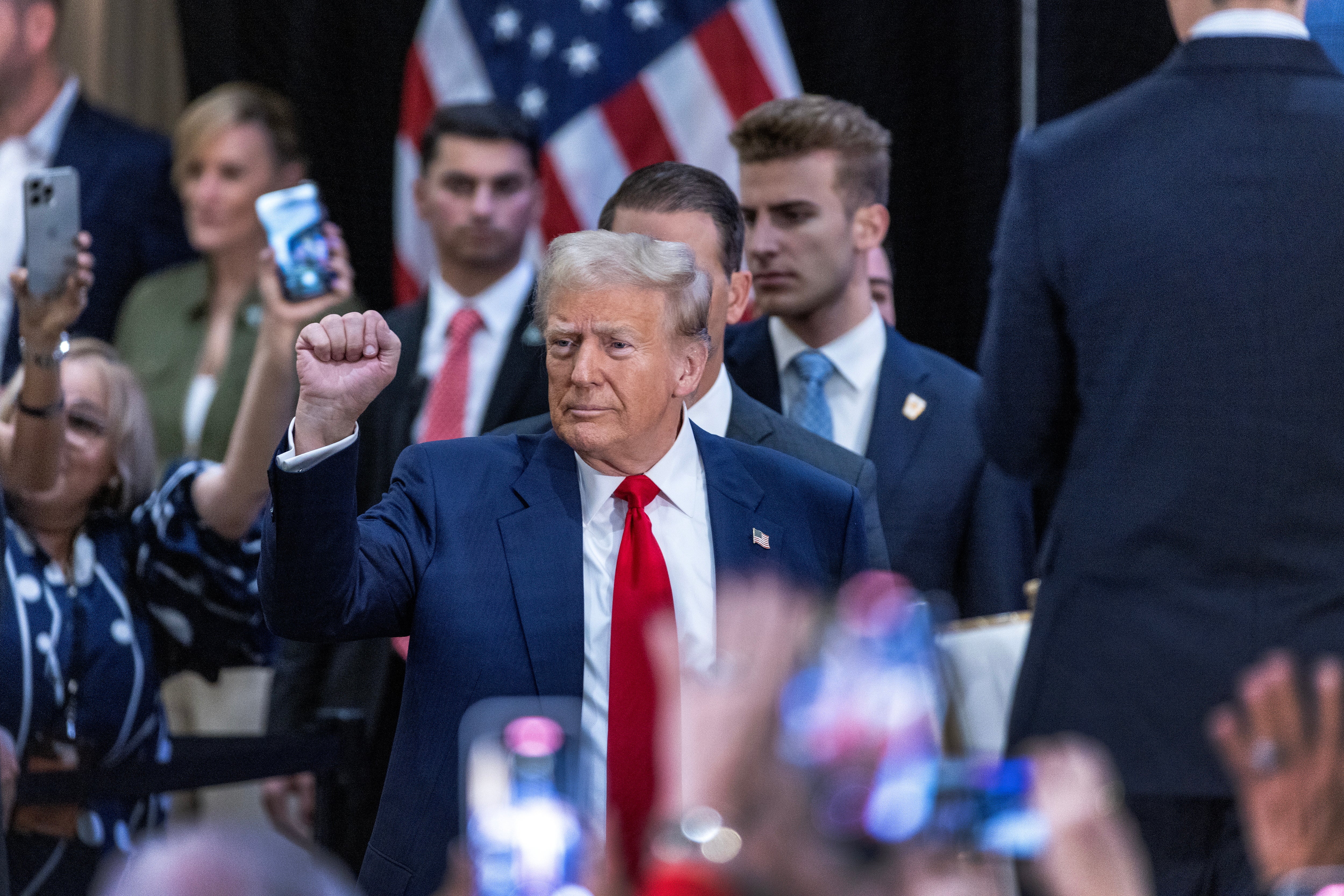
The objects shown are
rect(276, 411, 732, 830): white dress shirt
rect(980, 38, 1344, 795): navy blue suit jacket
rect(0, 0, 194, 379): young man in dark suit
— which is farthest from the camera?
rect(0, 0, 194, 379): young man in dark suit

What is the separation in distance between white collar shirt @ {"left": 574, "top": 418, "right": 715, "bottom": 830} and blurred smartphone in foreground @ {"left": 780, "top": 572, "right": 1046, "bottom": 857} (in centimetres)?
97

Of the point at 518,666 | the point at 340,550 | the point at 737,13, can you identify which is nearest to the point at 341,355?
the point at 340,550

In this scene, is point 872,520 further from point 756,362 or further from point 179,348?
point 179,348

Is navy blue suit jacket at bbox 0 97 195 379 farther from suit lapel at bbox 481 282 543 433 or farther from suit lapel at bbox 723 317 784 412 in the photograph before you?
suit lapel at bbox 723 317 784 412

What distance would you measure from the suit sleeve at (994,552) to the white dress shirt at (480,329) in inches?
43.4

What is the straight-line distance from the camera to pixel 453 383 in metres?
3.82

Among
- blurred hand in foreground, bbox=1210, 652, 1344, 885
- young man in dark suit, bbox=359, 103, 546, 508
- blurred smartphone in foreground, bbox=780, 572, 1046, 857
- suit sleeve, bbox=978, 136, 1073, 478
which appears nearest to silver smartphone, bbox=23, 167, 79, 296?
young man in dark suit, bbox=359, 103, 546, 508

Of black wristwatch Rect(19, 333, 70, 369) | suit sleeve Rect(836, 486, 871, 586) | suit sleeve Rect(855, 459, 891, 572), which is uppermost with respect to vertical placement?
black wristwatch Rect(19, 333, 70, 369)

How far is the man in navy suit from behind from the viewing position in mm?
2088

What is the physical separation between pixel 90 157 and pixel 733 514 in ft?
9.40

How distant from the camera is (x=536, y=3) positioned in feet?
15.9

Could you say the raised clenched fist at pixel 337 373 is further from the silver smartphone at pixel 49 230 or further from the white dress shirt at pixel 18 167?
the white dress shirt at pixel 18 167

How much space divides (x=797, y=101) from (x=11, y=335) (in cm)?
204

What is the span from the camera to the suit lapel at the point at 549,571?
2.28 meters
